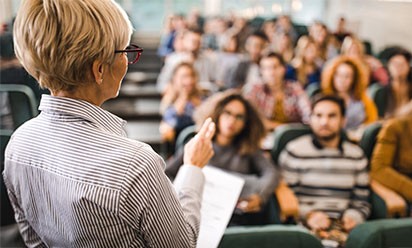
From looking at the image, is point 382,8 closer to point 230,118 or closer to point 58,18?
point 230,118

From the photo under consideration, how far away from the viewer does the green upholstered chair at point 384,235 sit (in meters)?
1.16

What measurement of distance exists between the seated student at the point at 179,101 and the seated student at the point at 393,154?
1005 millimetres

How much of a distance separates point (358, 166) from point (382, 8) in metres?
2.34

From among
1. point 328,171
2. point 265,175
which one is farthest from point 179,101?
point 328,171

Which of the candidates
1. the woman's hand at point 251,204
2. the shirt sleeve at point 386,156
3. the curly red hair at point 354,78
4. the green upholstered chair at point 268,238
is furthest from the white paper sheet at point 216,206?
the curly red hair at point 354,78

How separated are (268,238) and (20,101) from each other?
898mm

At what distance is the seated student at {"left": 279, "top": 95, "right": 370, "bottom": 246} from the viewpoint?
190 centimetres

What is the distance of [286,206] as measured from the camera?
1.79m

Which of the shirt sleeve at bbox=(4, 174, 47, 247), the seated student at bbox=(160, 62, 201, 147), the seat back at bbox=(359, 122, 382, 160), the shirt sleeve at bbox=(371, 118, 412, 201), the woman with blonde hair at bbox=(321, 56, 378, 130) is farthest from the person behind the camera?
the woman with blonde hair at bbox=(321, 56, 378, 130)

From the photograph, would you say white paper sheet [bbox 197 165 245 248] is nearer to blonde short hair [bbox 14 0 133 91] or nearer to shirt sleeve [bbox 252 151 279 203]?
blonde short hair [bbox 14 0 133 91]

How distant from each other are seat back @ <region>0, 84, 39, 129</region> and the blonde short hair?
61cm

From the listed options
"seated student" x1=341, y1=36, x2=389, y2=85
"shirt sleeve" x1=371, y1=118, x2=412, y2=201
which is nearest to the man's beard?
"shirt sleeve" x1=371, y1=118, x2=412, y2=201

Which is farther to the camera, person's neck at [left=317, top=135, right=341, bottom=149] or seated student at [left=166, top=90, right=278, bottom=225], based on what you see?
person's neck at [left=317, top=135, right=341, bottom=149]

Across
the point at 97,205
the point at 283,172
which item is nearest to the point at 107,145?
the point at 97,205
